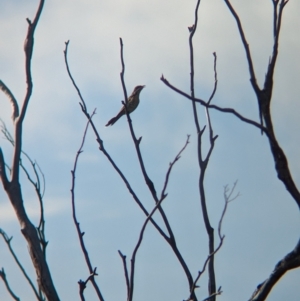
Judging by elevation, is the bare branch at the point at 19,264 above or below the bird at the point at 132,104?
below

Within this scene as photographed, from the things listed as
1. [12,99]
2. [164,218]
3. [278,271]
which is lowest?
[278,271]

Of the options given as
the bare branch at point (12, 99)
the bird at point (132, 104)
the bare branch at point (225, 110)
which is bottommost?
the bare branch at point (225, 110)

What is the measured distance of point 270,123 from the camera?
2.21 meters

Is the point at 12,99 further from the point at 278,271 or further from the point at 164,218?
the point at 278,271

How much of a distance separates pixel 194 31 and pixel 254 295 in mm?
1700

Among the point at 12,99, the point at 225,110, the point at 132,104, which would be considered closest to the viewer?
the point at 225,110

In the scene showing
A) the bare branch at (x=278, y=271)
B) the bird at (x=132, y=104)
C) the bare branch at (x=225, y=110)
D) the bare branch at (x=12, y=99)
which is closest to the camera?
the bare branch at (x=225, y=110)

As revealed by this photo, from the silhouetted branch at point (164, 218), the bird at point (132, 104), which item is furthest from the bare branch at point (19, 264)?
the bird at point (132, 104)

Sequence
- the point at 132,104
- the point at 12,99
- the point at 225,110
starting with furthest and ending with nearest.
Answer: the point at 132,104, the point at 12,99, the point at 225,110

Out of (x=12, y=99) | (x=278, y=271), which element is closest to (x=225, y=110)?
(x=278, y=271)

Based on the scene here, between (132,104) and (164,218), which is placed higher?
(132,104)

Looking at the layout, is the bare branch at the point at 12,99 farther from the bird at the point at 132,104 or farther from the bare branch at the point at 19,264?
the bird at the point at 132,104

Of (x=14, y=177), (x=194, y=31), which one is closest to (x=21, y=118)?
(x=14, y=177)

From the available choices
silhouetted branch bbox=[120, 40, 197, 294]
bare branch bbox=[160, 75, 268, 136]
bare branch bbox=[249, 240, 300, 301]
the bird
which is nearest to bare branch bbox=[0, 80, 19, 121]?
silhouetted branch bbox=[120, 40, 197, 294]
